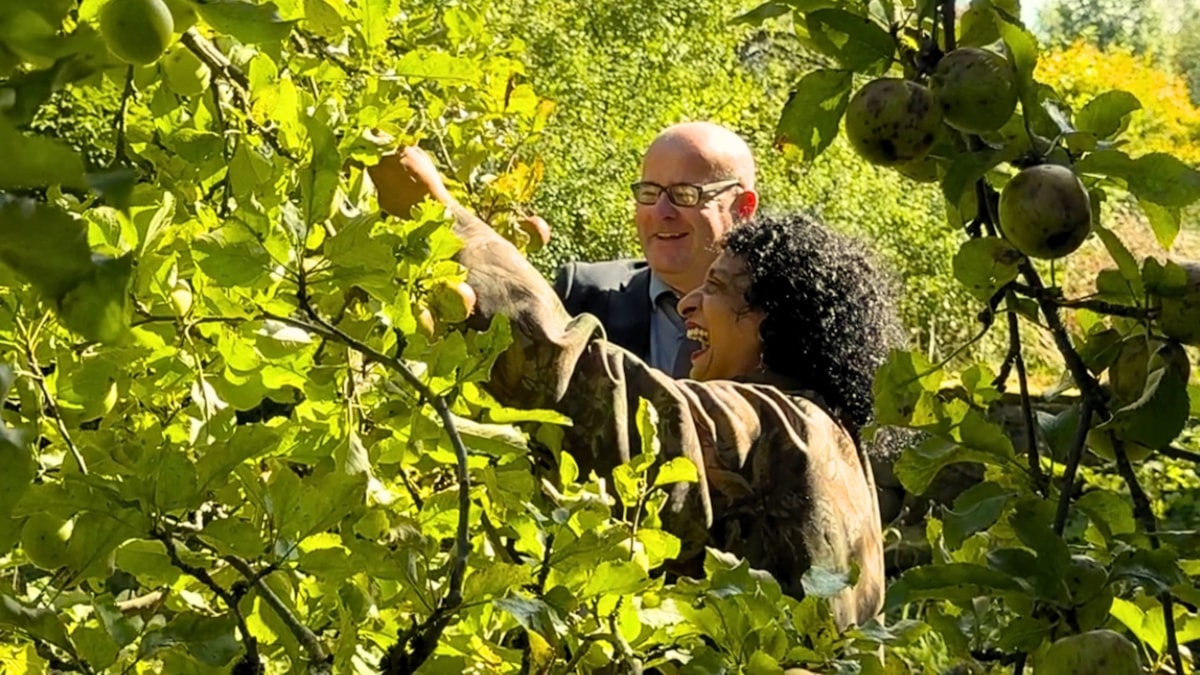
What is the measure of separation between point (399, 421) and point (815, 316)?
1224 mm

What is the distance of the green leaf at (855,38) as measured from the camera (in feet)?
2.55

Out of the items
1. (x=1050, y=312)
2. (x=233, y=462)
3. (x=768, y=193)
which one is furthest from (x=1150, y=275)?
(x=768, y=193)

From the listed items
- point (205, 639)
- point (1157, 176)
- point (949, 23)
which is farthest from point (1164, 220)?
point (205, 639)

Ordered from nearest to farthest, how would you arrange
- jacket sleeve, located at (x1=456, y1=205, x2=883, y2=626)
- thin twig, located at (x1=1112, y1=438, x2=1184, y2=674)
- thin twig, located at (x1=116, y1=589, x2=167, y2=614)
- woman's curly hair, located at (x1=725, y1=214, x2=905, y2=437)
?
thin twig, located at (x1=1112, y1=438, x2=1184, y2=674) < thin twig, located at (x1=116, y1=589, x2=167, y2=614) < jacket sleeve, located at (x1=456, y1=205, x2=883, y2=626) < woman's curly hair, located at (x1=725, y1=214, x2=905, y2=437)

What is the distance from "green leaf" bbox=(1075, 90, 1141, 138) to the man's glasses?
6.61 ft

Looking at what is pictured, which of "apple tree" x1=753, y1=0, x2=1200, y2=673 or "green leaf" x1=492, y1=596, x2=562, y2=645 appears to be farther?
"green leaf" x1=492, y1=596, x2=562, y2=645

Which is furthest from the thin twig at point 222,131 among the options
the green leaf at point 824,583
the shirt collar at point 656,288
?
the shirt collar at point 656,288

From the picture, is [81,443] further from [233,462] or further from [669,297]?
[669,297]

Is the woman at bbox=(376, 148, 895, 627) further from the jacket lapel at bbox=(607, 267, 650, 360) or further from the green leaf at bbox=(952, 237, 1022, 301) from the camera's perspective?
the green leaf at bbox=(952, 237, 1022, 301)

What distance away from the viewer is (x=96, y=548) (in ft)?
2.58

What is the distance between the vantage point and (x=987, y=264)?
0.78 meters

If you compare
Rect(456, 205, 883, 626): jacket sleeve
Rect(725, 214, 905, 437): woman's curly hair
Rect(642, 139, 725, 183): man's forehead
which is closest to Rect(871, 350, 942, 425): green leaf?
Rect(456, 205, 883, 626): jacket sleeve

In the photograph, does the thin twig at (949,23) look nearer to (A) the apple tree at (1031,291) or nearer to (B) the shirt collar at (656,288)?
(A) the apple tree at (1031,291)

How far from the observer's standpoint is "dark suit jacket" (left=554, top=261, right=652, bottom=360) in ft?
9.20
